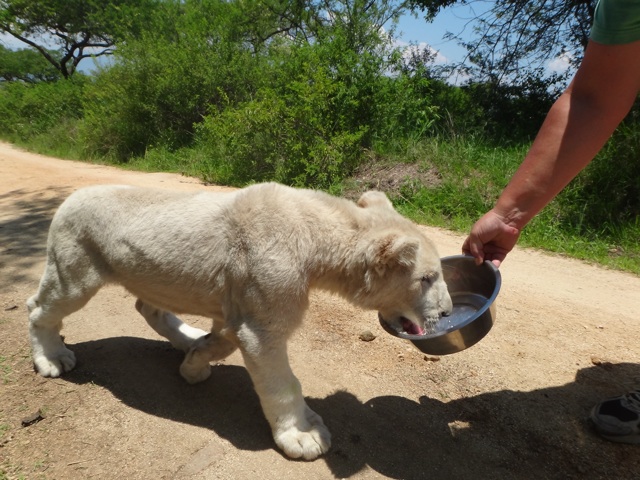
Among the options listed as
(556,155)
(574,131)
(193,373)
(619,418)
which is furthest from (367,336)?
(574,131)

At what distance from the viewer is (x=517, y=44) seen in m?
13.8

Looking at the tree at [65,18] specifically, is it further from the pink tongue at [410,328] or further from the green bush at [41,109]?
the pink tongue at [410,328]

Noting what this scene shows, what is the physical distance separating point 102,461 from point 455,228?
6815 millimetres

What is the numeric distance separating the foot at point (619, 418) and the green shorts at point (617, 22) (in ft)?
8.12

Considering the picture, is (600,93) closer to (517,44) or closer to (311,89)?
(311,89)

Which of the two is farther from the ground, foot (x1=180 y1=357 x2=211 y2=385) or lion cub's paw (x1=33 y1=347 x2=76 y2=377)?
foot (x1=180 y1=357 x2=211 y2=385)

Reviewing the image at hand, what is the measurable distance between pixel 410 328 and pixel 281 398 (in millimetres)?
1038

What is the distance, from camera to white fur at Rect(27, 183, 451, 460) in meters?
3.12

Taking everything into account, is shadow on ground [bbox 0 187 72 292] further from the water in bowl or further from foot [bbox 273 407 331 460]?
the water in bowl

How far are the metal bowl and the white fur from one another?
6.3 inches

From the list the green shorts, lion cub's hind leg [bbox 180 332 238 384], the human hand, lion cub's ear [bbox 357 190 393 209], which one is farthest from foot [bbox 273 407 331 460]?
the green shorts

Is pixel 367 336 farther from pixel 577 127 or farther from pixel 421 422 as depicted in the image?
pixel 577 127

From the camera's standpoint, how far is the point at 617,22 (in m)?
2.75

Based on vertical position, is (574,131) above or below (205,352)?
above
